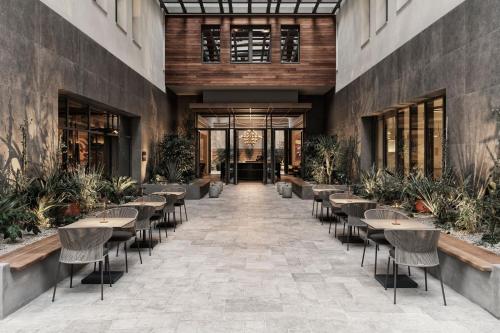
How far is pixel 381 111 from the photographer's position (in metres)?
12.5

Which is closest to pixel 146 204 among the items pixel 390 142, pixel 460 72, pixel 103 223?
pixel 103 223

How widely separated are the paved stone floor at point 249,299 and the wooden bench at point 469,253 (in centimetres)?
46

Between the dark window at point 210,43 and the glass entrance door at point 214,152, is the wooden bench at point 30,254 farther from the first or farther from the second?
the glass entrance door at point 214,152

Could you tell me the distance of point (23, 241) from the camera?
5746mm

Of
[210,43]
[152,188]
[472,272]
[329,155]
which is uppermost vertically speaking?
[210,43]

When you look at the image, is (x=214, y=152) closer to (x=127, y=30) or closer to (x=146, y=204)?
(x=127, y=30)

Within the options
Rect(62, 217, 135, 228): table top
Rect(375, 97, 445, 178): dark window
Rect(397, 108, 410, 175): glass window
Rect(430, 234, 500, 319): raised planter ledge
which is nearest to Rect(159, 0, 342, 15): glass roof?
Rect(375, 97, 445, 178): dark window

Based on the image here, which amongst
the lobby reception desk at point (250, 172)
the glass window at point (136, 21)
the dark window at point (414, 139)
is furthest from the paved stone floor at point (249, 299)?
the lobby reception desk at point (250, 172)

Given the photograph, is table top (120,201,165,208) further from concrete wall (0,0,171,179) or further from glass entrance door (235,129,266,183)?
glass entrance door (235,129,266,183)

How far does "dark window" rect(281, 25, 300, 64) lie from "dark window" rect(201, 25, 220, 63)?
2879 mm

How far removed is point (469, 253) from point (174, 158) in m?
12.7

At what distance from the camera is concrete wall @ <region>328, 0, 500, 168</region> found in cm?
668

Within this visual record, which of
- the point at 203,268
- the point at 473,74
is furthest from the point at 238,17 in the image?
the point at 203,268

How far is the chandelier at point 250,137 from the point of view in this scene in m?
22.2
